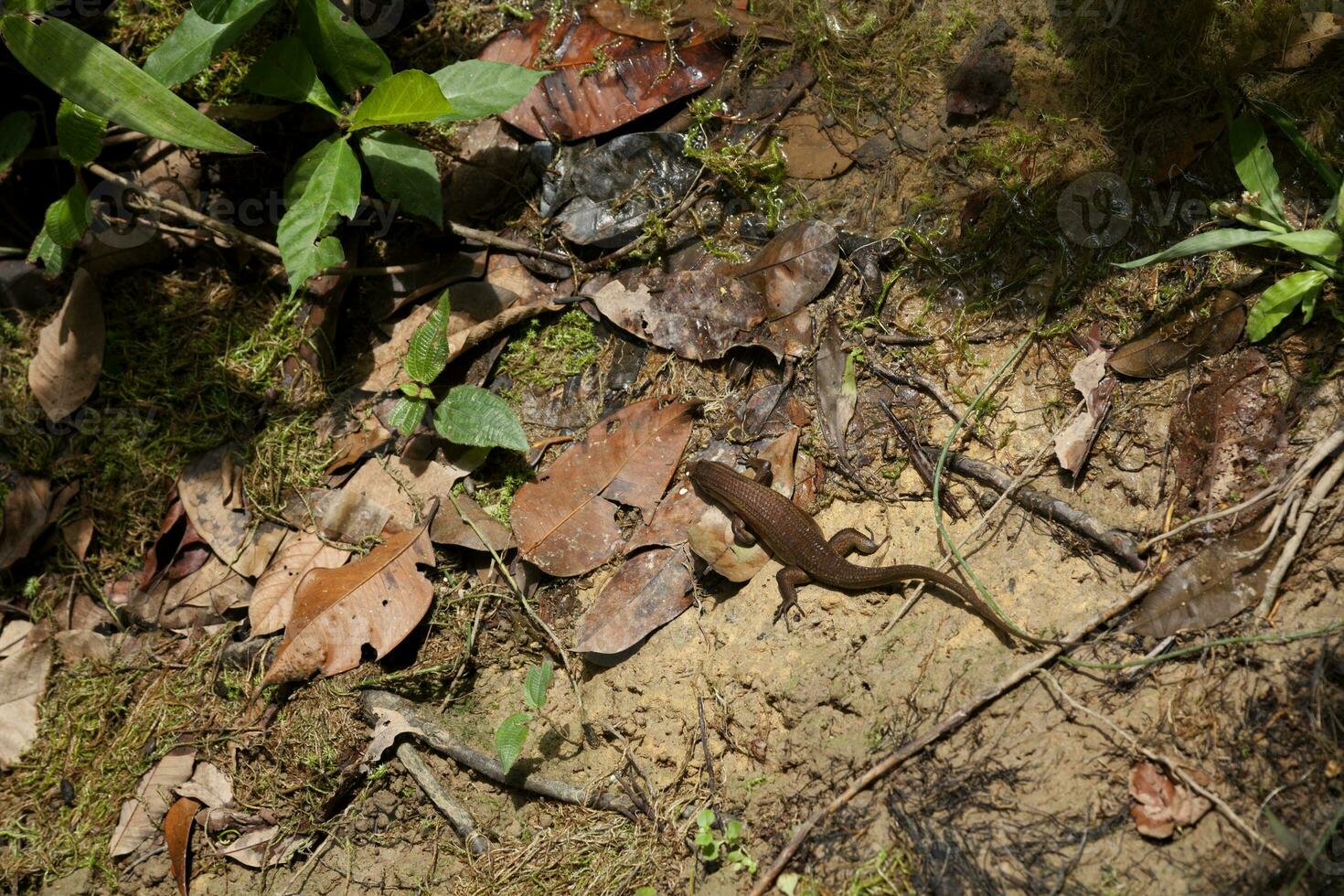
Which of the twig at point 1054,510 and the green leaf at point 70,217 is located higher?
the green leaf at point 70,217

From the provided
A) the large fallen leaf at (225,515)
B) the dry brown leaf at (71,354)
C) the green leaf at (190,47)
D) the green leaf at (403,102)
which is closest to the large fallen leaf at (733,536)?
the green leaf at (403,102)

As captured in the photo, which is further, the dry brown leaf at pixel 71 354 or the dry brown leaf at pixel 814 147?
the dry brown leaf at pixel 71 354

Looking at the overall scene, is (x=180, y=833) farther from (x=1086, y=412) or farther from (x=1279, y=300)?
(x=1279, y=300)

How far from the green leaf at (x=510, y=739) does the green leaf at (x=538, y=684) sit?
11 cm

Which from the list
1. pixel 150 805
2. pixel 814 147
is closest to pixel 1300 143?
pixel 814 147

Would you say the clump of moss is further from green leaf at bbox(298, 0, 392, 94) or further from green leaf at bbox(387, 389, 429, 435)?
green leaf at bbox(298, 0, 392, 94)

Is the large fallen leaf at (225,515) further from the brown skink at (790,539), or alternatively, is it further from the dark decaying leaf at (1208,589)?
the dark decaying leaf at (1208,589)

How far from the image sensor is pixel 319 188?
4.42 m

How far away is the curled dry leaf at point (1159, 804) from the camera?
313 centimetres

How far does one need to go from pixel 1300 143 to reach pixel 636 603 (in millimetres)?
3533

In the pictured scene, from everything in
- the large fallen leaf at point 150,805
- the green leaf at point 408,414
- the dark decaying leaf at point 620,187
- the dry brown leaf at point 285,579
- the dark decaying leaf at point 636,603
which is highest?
the dark decaying leaf at point 620,187

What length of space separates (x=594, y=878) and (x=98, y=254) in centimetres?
458

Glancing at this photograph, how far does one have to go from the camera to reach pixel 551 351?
5125 mm

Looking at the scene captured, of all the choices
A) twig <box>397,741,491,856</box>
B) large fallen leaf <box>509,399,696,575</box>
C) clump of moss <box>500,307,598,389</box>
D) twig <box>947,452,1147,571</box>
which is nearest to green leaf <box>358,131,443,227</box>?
clump of moss <box>500,307,598,389</box>
